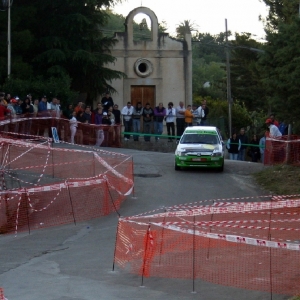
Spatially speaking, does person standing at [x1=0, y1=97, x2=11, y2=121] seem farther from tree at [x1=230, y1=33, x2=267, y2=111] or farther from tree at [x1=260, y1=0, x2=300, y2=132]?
tree at [x1=230, y1=33, x2=267, y2=111]

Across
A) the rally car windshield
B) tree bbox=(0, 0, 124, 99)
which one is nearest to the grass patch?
the rally car windshield

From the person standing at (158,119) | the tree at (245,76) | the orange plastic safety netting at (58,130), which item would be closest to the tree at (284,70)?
the orange plastic safety netting at (58,130)

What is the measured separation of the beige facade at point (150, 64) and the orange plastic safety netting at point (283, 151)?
1697cm

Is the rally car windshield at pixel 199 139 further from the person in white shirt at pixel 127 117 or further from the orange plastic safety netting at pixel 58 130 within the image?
the person in white shirt at pixel 127 117

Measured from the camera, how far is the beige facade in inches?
1788

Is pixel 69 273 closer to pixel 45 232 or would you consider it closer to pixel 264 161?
pixel 45 232

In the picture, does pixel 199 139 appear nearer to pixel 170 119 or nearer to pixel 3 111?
pixel 3 111

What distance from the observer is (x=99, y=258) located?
1455cm

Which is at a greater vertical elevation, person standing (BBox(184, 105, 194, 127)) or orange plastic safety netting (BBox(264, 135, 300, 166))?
person standing (BBox(184, 105, 194, 127))

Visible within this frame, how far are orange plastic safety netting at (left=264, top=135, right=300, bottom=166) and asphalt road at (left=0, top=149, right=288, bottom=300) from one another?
80.0 inches

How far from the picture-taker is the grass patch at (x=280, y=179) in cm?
2306

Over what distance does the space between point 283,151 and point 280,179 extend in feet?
11.4

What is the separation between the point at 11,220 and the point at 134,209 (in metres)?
3.74

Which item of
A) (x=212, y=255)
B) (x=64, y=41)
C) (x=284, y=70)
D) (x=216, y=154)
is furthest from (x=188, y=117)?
(x=212, y=255)
